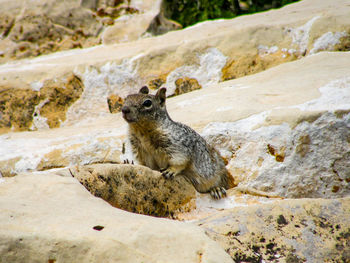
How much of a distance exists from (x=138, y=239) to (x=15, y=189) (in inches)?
57.5

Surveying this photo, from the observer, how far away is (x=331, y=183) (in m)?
5.20

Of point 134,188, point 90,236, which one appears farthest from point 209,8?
point 90,236

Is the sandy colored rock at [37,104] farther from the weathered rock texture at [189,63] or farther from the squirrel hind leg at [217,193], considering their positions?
the squirrel hind leg at [217,193]

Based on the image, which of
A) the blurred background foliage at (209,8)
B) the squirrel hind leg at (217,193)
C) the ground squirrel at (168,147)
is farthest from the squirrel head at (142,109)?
the blurred background foliage at (209,8)

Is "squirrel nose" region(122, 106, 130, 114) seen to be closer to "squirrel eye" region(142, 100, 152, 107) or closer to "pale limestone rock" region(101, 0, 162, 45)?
"squirrel eye" region(142, 100, 152, 107)

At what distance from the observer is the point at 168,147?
505 centimetres

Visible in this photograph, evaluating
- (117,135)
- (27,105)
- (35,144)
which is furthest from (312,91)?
(27,105)

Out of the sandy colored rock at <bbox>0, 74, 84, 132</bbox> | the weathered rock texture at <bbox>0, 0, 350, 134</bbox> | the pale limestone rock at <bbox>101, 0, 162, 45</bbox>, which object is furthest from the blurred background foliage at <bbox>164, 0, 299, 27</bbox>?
the sandy colored rock at <bbox>0, 74, 84, 132</bbox>

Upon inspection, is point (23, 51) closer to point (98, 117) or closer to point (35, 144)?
point (98, 117)

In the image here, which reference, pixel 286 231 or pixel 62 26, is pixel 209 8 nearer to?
pixel 62 26

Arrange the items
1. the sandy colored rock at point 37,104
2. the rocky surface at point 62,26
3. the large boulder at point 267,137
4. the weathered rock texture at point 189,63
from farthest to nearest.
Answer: the rocky surface at point 62,26 < the weathered rock texture at point 189,63 < the sandy colored rock at point 37,104 < the large boulder at point 267,137

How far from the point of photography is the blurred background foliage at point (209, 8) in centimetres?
1225

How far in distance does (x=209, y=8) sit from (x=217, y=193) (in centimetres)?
860

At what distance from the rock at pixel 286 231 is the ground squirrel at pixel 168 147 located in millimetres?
A: 1535
